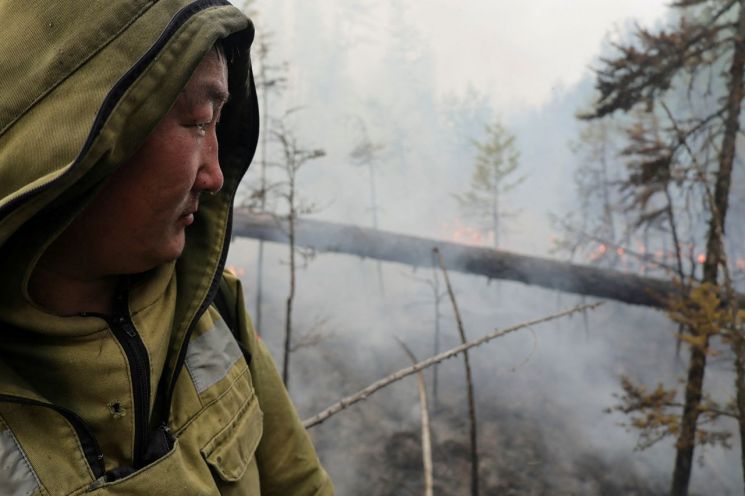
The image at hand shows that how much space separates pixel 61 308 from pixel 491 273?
45.8ft

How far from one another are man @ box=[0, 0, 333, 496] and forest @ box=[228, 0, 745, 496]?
0.91 m

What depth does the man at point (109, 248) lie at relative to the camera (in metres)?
0.92

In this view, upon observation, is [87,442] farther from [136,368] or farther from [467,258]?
[467,258]

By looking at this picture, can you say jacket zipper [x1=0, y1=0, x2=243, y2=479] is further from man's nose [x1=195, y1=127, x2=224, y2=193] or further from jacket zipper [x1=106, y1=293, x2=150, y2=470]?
man's nose [x1=195, y1=127, x2=224, y2=193]

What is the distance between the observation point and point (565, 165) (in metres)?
64.4

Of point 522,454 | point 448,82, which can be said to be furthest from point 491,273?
point 448,82

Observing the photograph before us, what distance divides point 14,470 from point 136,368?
326 mm

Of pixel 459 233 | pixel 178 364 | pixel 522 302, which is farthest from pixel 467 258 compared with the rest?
pixel 459 233

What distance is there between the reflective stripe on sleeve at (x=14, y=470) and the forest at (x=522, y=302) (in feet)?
4.17

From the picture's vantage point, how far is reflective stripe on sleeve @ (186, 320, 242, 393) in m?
1.39

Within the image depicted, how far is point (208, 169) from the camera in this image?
3.98 feet

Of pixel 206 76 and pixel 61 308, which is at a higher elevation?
pixel 206 76

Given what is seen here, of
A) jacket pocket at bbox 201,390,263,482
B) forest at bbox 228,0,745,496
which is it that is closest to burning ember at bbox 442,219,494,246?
forest at bbox 228,0,745,496

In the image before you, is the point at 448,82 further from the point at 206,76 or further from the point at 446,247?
the point at 206,76
